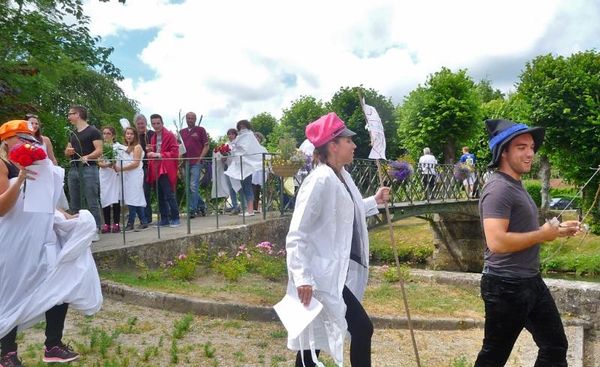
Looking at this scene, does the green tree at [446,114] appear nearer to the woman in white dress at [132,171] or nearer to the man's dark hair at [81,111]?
the woman in white dress at [132,171]

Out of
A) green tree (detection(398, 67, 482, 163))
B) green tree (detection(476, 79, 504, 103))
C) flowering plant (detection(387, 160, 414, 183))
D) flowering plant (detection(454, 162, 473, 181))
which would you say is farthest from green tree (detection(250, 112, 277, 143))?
flowering plant (detection(387, 160, 414, 183))

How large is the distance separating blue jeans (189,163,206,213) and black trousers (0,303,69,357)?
605 centimetres

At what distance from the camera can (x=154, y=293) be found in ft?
21.5

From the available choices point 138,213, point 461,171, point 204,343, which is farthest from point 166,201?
point 461,171

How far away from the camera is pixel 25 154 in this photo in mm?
3824

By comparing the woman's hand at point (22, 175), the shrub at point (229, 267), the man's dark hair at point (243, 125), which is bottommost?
the shrub at point (229, 267)

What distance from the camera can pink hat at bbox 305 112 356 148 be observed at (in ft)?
12.2

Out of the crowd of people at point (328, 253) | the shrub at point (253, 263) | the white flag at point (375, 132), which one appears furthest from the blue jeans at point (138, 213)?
the white flag at point (375, 132)

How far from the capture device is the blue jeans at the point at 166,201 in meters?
9.34

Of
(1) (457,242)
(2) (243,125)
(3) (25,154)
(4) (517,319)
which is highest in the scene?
(2) (243,125)

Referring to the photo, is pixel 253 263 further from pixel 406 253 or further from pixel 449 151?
pixel 449 151

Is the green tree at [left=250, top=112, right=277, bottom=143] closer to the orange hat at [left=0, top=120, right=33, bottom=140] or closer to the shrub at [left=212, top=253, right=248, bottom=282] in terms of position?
the shrub at [left=212, top=253, right=248, bottom=282]

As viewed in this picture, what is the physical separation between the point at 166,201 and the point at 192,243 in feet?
4.69

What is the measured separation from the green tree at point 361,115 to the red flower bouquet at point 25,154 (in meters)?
38.2
